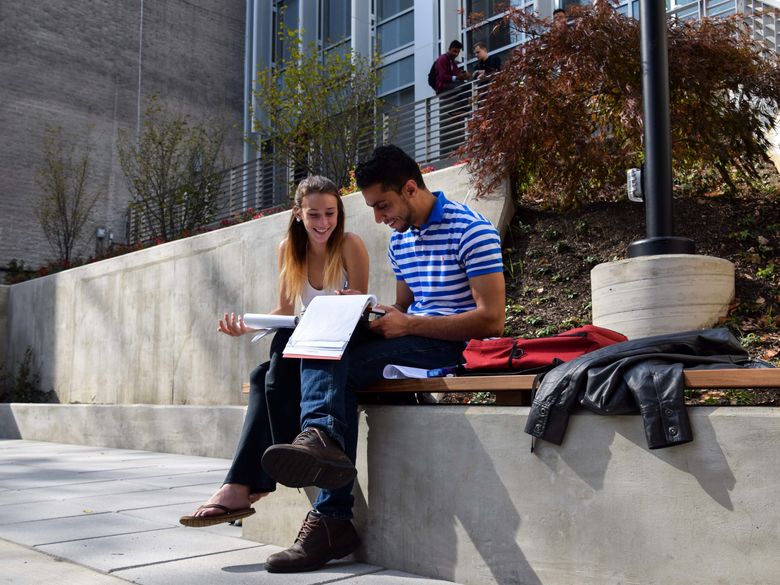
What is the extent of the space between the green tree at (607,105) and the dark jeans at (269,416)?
4.03 metres

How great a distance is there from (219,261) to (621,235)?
502 cm

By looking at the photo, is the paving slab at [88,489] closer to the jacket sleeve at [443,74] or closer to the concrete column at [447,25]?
the jacket sleeve at [443,74]

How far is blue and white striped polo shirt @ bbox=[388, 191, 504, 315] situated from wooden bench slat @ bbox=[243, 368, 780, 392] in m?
0.40

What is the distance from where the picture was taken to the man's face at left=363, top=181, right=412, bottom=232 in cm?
316

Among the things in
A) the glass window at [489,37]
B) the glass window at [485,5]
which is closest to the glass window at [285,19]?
the glass window at [485,5]

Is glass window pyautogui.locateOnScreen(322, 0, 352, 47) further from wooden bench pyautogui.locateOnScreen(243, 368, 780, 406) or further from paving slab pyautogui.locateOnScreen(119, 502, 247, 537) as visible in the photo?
wooden bench pyautogui.locateOnScreen(243, 368, 780, 406)

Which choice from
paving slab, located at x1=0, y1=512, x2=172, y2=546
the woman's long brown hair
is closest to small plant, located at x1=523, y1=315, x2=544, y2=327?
the woman's long brown hair

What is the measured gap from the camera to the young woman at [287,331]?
2.97 m

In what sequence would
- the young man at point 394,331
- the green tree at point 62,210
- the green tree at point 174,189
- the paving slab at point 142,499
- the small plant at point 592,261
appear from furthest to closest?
the green tree at point 62,210 → the green tree at point 174,189 → the small plant at point 592,261 → the paving slab at point 142,499 → the young man at point 394,331

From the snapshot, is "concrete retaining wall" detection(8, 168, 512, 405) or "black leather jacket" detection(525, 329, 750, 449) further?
"concrete retaining wall" detection(8, 168, 512, 405)

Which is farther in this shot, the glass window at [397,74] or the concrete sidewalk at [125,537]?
the glass window at [397,74]

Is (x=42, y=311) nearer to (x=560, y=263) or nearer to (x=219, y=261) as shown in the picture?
(x=219, y=261)

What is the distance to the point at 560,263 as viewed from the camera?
6340 millimetres

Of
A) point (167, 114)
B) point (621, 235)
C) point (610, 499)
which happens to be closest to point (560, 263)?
point (621, 235)
